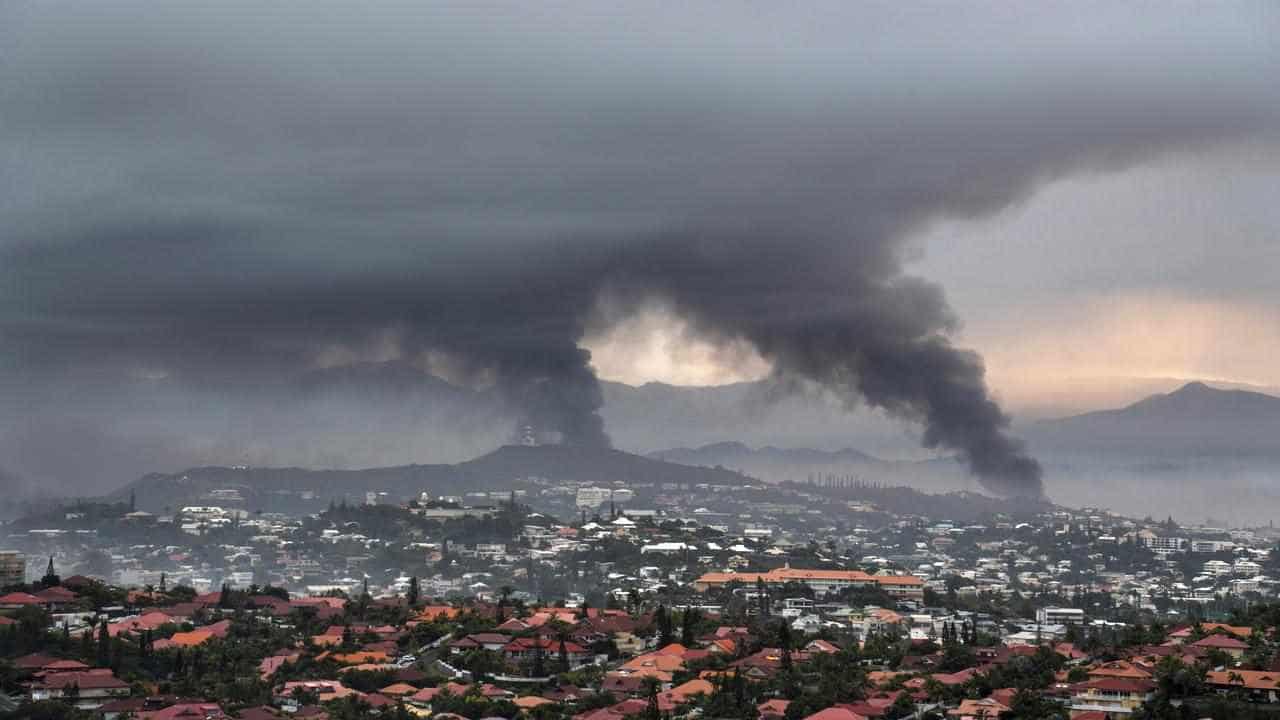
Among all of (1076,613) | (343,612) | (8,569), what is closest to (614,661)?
(343,612)

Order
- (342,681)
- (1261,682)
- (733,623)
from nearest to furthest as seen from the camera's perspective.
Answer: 1. (1261,682)
2. (342,681)
3. (733,623)

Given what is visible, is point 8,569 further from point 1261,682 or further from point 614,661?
point 1261,682

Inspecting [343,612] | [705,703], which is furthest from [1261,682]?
[343,612]

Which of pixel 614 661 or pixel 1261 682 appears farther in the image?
pixel 614 661

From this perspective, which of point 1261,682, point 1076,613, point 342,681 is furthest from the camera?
point 1076,613

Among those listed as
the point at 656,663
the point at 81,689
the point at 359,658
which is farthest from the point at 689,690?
the point at 81,689

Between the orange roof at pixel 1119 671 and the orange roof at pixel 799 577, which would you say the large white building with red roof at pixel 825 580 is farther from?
the orange roof at pixel 1119 671

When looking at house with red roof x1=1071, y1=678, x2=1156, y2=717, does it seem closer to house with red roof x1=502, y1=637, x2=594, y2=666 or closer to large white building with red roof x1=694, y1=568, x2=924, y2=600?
house with red roof x1=502, y1=637, x2=594, y2=666

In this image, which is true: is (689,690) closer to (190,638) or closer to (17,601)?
(190,638)

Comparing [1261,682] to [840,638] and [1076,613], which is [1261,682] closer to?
[840,638]

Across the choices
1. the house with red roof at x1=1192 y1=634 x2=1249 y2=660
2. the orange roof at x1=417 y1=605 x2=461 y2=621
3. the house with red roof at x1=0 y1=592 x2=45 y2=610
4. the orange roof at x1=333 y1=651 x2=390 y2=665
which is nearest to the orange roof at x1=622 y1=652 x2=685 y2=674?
the orange roof at x1=333 y1=651 x2=390 y2=665
